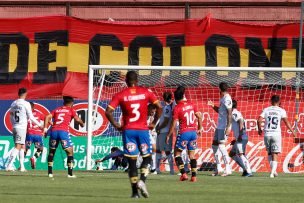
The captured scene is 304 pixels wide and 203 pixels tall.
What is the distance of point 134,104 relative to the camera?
17109 millimetres

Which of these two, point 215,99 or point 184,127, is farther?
point 215,99

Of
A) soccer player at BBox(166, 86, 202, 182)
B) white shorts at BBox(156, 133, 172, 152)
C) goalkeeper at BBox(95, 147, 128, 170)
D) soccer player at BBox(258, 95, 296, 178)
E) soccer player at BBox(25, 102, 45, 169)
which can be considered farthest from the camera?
soccer player at BBox(25, 102, 45, 169)

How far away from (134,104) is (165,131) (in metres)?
9.46

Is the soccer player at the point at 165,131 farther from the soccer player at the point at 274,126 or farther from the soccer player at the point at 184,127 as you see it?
the soccer player at the point at 184,127

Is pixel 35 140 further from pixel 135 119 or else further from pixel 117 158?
pixel 135 119

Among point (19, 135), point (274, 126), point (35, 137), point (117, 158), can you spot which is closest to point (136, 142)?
point (274, 126)

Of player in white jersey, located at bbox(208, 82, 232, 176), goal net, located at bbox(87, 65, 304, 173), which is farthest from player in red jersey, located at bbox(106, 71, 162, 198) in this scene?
goal net, located at bbox(87, 65, 304, 173)

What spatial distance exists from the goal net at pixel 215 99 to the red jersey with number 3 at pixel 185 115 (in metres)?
6.85

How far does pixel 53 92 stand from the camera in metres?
30.8

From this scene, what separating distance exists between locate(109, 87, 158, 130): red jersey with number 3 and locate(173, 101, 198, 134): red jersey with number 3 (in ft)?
17.3

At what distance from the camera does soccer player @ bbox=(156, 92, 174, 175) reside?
2572cm

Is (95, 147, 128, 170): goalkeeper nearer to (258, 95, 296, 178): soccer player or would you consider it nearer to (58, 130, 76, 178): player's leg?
(258, 95, 296, 178): soccer player

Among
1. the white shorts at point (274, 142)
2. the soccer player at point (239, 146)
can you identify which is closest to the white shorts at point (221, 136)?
the soccer player at point (239, 146)

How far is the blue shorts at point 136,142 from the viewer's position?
17094mm
